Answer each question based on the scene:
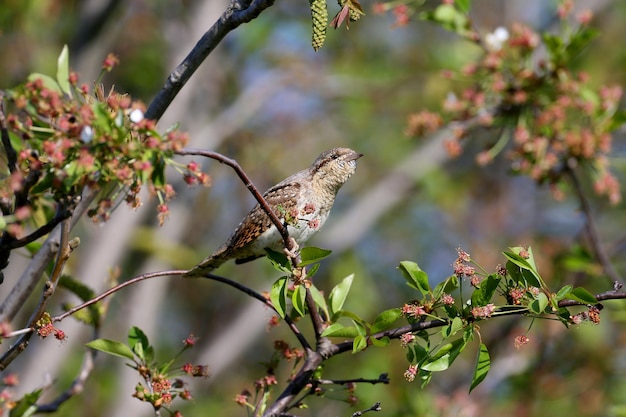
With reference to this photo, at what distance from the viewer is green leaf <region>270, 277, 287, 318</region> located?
102 inches

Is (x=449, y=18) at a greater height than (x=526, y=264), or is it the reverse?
(x=449, y=18)

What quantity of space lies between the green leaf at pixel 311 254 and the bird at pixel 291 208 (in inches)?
45.1

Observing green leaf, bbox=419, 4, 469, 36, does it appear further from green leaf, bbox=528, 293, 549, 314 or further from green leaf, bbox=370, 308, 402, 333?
green leaf, bbox=528, 293, 549, 314

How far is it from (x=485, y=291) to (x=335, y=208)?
8.35m

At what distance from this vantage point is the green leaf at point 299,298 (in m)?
2.64

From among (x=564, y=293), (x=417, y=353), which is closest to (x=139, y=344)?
(x=417, y=353)

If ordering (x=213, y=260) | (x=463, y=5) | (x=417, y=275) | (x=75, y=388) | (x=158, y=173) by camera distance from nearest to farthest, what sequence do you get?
(x=158, y=173), (x=417, y=275), (x=75, y=388), (x=213, y=260), (x=463, y=5)

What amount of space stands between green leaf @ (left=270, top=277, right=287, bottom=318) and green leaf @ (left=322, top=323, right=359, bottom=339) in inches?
6.0

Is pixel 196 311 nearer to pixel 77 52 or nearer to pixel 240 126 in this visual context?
pixel 240 126

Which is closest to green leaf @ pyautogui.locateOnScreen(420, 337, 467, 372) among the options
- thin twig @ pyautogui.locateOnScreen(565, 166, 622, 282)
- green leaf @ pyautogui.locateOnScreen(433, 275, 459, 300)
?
green leaf @ pyautogui.locateOnScreen(433, 275, 459, 300)

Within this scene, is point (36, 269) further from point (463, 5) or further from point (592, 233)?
point (592, 233)

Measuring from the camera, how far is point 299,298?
2.68 meters

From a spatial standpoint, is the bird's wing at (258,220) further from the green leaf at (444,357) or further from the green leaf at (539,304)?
the green leaf at (539,304)

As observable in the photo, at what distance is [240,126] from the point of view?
26.1ft
